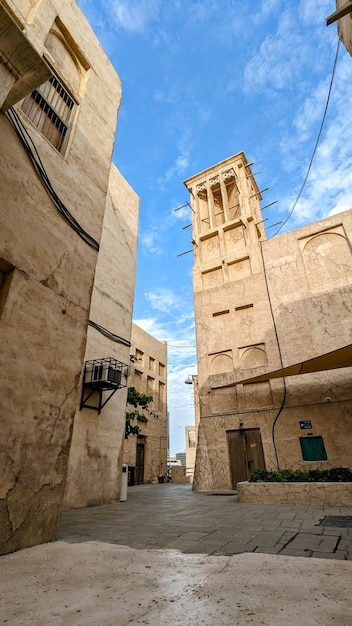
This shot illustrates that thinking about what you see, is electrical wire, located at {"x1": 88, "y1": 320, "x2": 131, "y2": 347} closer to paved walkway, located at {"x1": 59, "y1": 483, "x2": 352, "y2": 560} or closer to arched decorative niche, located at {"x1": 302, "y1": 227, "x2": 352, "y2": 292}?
paved walkway, located at {"x1": 59, "y1": 483, "x2": 352, "y2": 560}

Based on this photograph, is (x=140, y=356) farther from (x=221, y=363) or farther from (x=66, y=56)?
(x=66, y=56)

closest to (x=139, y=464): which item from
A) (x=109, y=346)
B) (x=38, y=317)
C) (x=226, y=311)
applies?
(x=226, y=311)

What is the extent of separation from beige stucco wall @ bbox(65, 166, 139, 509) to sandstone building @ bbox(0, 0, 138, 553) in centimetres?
63

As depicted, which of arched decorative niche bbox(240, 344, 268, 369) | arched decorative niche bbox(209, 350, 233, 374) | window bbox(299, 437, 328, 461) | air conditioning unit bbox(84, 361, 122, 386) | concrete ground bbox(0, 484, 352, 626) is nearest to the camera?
concrete ground bbox(0, 484, 352, 626)

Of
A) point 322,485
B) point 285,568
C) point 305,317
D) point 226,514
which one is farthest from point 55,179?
point 305,317

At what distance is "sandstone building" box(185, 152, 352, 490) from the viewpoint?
417 inches

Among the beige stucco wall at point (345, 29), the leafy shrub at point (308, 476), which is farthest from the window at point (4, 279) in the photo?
the leafy shrub at point (308, 476)

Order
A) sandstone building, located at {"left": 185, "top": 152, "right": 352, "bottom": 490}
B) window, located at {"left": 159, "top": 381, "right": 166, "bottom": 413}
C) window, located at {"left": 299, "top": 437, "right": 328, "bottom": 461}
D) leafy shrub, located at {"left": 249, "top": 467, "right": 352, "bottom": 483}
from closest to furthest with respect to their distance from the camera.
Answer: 1. leafy shrub, located at {"left": 249, "top": 467, "right": 352, "bottom": 483}
2. window, located at {"left": 299, "top": 437, "right": 328, "bottom": 461}
3. sandstone building, located at {"left": 185, "top": 152, "right": 352, "bottom": 490}
4. window, located at {"left": 159, "top": 381, "right": 166, "bottom": 413}

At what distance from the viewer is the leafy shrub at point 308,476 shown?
7.26m

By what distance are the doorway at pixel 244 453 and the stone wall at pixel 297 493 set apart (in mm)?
3708

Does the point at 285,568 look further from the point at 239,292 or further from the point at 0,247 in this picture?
the point at 239,292

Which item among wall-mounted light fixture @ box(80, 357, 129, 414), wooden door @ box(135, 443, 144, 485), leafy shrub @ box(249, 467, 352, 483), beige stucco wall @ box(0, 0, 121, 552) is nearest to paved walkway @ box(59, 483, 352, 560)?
beige stucco wall @ box(0, 0, 121, 552)

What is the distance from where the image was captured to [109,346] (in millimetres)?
9945

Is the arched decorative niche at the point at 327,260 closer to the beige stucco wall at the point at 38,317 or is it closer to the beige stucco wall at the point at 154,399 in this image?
the beige stucco wall at the point at 38,317
